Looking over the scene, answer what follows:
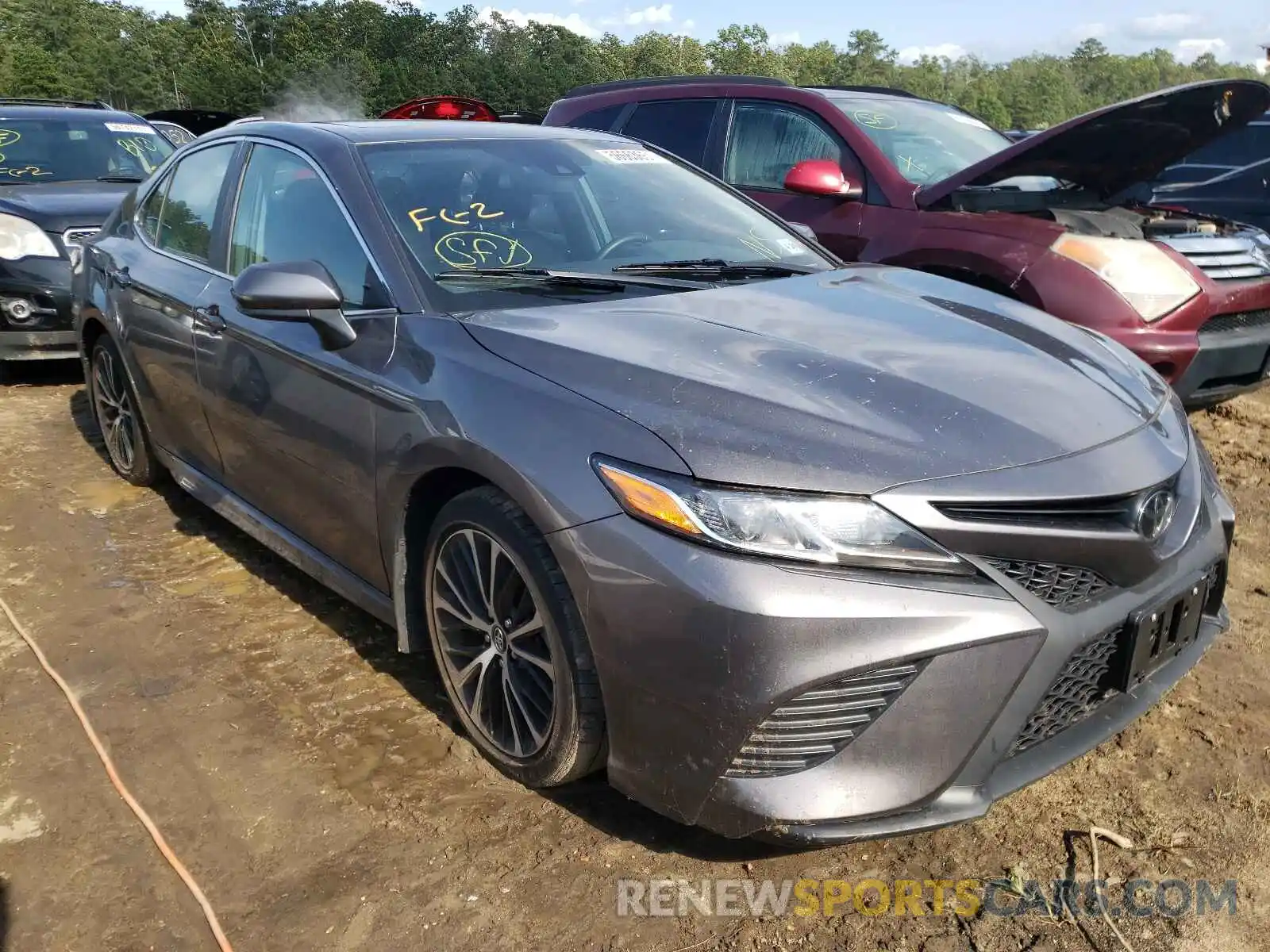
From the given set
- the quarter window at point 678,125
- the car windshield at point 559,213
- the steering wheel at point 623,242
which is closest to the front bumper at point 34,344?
the quarter window at point 678,125

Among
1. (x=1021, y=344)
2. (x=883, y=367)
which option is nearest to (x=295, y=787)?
(x=883, y=367)

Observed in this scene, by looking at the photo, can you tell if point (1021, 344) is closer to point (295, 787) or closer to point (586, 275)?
point (586, 275)

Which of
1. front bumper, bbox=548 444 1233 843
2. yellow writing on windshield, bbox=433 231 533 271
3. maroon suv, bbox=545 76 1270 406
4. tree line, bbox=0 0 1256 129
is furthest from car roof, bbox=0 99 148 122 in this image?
tree line, bbox=0 0 1256 129

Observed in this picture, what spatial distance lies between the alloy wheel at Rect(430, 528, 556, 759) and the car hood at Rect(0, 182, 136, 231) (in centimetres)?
474

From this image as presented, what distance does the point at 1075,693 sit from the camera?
2.13 m

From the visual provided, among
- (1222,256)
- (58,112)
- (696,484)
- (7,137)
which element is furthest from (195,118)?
(696,484)

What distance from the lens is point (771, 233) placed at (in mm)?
3557

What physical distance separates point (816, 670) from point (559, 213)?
1813 mm

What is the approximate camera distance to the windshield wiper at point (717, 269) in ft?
9.91

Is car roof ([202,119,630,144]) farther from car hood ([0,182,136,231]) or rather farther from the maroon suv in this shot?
car hood ([0,182,136,231])

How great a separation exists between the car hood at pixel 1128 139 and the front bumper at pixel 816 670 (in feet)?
9.37

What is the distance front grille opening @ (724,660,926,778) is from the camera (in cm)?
191

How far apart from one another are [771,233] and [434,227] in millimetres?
1229

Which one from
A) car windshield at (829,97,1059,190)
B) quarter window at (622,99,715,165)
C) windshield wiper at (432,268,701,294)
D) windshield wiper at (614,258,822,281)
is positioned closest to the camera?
windshield wiper at (432,268,701,294)
